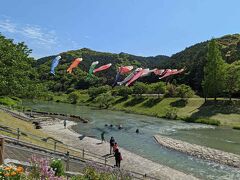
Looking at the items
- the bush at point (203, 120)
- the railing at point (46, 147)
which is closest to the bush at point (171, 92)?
the bush at point (203, 120)

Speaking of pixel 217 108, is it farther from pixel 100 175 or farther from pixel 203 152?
pixel 100 175

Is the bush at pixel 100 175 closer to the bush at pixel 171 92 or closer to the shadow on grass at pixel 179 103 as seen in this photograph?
the shadow on grass at pixel 179 103

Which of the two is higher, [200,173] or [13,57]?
[13,57]

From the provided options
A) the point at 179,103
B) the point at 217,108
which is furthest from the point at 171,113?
the point at 179,103

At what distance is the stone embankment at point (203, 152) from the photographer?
34.5 metres

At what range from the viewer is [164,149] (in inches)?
1578

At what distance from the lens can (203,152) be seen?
3838cm

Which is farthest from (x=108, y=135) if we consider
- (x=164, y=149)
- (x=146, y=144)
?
(x=164, y=149)

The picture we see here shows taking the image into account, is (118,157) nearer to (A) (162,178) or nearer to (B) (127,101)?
(A) (162,178)

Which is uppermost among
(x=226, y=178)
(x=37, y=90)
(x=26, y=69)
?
(x=26, y=69)

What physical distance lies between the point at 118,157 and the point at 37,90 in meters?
18.0

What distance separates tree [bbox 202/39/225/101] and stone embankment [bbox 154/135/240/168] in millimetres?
39938

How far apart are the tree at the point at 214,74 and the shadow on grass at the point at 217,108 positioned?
294 centimetres

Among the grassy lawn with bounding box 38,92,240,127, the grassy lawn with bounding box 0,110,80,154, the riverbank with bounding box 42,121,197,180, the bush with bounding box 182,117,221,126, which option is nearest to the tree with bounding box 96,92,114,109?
the grassy lawn with bounding box 38,92,240,127
